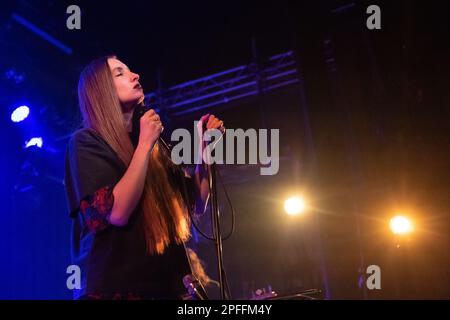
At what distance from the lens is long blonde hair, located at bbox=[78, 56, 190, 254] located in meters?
1.76

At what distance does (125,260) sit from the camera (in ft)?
5.32

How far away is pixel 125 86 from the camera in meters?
2.06

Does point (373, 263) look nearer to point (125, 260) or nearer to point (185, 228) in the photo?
point (185, 228)

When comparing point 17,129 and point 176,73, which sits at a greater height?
point 176,73

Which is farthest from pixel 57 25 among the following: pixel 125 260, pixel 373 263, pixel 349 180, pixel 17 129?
pixel 125 260

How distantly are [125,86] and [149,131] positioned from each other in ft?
Answer: 1.20

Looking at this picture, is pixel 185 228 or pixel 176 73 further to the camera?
pixel 176 73

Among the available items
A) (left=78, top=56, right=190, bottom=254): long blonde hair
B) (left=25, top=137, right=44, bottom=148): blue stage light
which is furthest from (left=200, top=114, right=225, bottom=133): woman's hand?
(left=25, top=137, right=44, bottom=148): blue stage light

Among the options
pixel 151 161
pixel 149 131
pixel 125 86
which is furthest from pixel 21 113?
pixel 149 131

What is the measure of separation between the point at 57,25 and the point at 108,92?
16.8 feet

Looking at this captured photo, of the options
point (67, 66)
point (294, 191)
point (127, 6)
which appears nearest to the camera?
point (127, 6)

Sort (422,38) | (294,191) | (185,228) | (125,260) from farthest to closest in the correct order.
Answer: (294,191) → (422,38) → (185,228) → (125,260)

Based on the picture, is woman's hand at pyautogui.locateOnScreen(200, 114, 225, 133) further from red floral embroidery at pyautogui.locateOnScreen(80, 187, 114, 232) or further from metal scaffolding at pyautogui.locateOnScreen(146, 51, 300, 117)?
metal scaffolding at pyautogui.locateOnScreen(146, 51, 300, 117)
